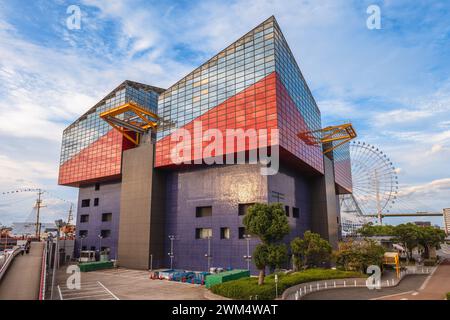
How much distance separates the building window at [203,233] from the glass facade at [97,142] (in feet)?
83.1

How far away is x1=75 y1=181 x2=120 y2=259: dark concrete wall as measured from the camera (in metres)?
77.5

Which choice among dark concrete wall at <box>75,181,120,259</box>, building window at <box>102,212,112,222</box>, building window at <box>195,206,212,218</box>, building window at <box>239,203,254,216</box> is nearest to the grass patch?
building window at <box>239,203,254,216</box>

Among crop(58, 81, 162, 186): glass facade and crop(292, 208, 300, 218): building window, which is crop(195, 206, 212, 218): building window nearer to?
crop(292, 208, 300, 218): building window

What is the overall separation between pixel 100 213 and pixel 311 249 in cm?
5765

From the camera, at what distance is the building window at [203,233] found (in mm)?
60800

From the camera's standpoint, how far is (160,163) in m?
64.9

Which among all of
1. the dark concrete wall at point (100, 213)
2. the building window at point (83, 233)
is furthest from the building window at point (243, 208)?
the building window at point (83, 233)

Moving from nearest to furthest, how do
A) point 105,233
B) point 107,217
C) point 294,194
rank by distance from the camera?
point 294,194
point 105,233
point 107,217

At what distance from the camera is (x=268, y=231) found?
34.2 metres

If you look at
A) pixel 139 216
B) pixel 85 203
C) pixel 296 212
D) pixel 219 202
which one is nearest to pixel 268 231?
pixel 219 202

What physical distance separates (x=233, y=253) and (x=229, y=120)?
24.0 m

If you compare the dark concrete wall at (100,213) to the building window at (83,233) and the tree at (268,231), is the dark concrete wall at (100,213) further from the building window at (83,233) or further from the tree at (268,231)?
the tree at (268,231)

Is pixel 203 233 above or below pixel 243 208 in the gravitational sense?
below

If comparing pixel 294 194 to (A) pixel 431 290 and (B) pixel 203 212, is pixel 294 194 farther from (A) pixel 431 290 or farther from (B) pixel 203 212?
(A) pixel 431 290
